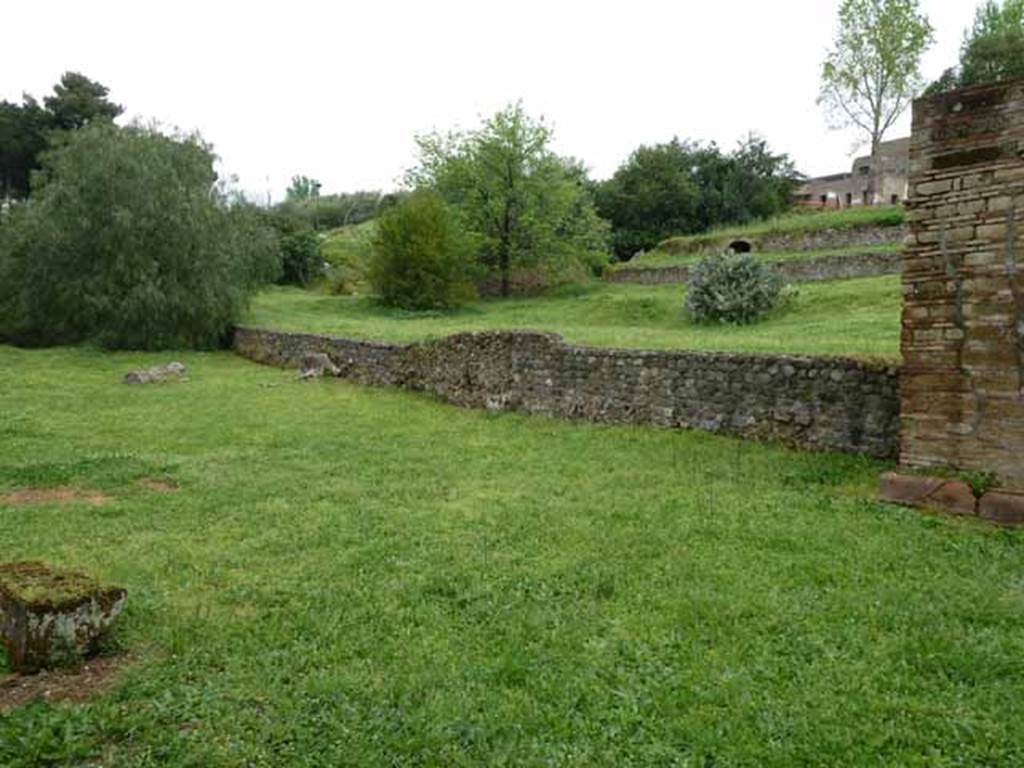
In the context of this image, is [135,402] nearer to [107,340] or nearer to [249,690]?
[107,340]

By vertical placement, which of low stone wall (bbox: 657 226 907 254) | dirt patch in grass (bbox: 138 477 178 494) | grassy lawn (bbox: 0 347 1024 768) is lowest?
dirt patch in grass (bbox: 138 477 178 494)

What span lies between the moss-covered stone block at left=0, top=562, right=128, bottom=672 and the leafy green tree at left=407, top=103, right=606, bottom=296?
2587 centimetres

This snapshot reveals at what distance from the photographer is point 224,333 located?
22.1 m

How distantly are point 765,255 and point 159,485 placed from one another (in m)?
23.6

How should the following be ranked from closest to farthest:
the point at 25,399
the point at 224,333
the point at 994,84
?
the point at 994,84, the point at 25,399, the point at 224,333

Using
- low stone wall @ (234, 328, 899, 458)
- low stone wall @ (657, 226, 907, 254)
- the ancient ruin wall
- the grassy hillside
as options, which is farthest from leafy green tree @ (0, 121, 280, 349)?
the grassy hillside

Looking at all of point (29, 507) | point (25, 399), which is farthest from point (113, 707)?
point (25, 399)

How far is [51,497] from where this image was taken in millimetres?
7445

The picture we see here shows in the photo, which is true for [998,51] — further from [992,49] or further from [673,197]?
[673,197]

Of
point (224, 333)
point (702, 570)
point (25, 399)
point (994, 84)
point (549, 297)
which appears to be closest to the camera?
point (702, 570)

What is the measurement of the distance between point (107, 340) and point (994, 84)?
20988 mm

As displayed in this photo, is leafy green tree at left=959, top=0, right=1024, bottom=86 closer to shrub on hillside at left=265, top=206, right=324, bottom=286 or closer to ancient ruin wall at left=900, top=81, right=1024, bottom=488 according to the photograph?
ancient ruin wall at left=900, top=81, right=1024, bottom=488

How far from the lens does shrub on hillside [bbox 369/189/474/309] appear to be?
1107 inches

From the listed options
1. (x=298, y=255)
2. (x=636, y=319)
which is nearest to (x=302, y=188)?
(x=298, y=255)
